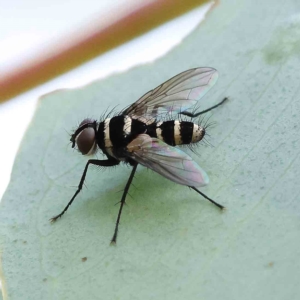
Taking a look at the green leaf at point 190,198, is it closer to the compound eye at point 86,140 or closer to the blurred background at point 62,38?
the compound eye at point 86,140

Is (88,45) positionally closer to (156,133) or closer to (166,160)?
(156,133)

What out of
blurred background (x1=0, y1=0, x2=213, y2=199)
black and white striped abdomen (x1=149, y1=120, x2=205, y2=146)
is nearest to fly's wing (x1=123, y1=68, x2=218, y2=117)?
black and white striped abdomen (x1=149, y1=120, x2=205, y2=146)

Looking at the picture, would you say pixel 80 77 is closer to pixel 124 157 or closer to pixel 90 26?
pixel 90 26

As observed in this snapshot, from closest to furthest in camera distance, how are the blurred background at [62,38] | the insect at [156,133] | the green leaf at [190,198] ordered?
the green leaf at [190,198] → the insect at [156,133] → the blurred background at [62,38]

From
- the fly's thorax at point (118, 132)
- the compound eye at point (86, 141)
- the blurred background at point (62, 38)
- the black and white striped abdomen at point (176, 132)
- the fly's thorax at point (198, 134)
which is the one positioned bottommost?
the blurred background at point (62, 38)

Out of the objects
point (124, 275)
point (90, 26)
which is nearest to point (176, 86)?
point (124, 275)

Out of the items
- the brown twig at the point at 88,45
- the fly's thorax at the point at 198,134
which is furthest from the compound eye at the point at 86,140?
the brown twig at the point at 88,45

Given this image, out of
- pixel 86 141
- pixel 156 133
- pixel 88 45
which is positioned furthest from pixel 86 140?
pixel 88 45

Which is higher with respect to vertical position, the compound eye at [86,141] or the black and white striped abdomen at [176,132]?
the black and white striped abdomen at [176,132]
